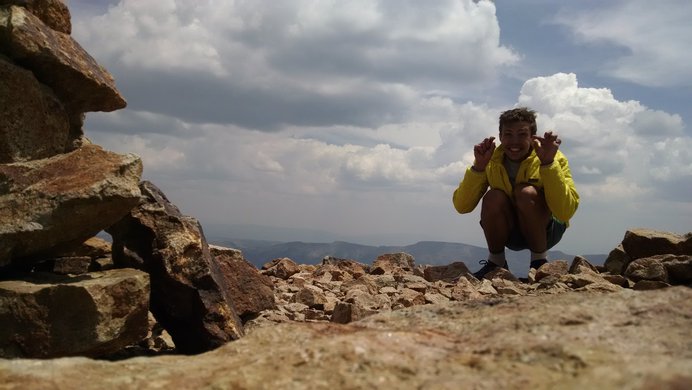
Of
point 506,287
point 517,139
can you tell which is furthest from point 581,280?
point 517,139

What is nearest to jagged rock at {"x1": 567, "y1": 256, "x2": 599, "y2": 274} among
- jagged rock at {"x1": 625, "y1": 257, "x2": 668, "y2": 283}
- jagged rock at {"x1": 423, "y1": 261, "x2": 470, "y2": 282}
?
jagged rock at {"x1": 625, "y1": 257, "x2": 668, "y2": 283}

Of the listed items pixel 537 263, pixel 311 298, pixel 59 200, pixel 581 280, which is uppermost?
pixel 59 200

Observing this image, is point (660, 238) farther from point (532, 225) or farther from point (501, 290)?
point (501, 290)

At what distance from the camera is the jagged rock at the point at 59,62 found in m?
5.75

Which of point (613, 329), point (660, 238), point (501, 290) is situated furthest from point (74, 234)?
point (660, 238)

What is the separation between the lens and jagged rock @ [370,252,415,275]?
12273 millimetres

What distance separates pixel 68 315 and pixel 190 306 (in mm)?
1332

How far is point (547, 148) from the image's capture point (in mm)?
9734

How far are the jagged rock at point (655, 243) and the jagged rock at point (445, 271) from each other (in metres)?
3.21

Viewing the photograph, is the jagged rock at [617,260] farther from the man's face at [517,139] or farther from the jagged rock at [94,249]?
the jagged rock at [94,249]

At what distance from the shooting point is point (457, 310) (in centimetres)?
390

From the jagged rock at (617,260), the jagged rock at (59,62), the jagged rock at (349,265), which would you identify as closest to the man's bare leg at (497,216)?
the jagged rock at (617,260)

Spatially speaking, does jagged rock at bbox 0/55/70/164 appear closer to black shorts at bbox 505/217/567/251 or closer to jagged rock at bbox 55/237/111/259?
jagged rock at bbox 55/237/111/259

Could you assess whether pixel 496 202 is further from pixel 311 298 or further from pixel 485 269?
pixel 311 298
